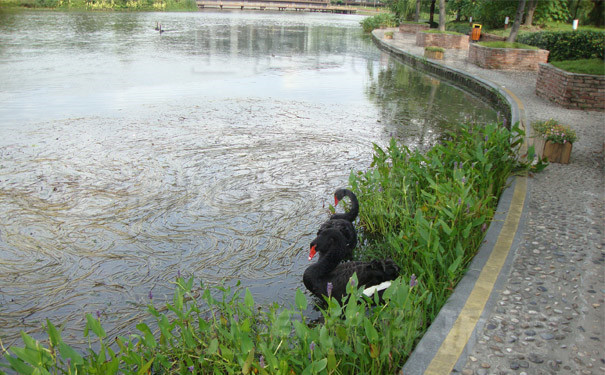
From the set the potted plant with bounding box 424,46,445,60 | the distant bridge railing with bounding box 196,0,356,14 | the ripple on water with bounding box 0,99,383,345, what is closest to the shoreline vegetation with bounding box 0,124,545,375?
the ripple on water with bounding box 0,99,383,345

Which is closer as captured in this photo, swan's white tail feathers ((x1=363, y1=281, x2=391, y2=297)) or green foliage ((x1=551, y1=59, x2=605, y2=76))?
swan's white tail feathers ((x1=363, y1=281, x2=391, y2=297))

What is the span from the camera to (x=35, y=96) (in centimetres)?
1287

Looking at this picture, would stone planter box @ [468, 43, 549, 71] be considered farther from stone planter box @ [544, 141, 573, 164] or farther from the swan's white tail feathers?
the swan's white tail feathers

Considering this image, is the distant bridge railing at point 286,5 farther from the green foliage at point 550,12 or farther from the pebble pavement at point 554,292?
the pebble pavement at point 554,292

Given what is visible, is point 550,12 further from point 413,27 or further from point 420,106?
point 420,106

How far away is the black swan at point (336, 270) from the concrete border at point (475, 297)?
608mm

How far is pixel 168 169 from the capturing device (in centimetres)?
784

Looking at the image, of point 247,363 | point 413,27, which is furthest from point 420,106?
point 413,27

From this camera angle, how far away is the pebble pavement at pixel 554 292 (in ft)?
10.5

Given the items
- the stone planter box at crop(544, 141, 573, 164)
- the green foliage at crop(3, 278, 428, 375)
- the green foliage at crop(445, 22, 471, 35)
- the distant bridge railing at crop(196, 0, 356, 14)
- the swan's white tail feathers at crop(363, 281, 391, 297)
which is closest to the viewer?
the green foliage at crop(3, 278, 428, 375)

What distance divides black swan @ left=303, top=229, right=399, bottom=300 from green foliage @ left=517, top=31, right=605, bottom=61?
19606 mm

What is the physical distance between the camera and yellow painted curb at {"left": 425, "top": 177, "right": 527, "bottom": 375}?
317 cm

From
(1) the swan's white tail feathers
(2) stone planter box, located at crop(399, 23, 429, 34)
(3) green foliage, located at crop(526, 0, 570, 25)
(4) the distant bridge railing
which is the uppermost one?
(4) the distant bridge railing

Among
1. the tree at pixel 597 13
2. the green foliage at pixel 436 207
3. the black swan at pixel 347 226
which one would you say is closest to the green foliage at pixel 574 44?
the tree at pixel 597 13
